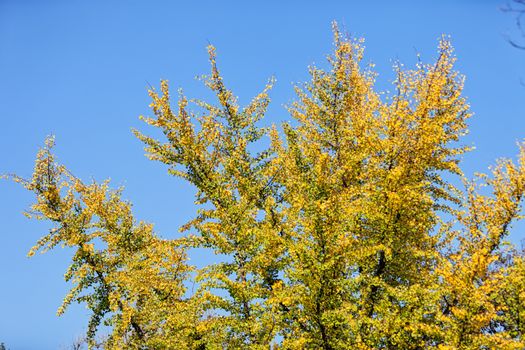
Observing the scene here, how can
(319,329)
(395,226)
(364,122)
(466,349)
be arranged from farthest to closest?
(364,122), (395,226), (319,329), (466,349)

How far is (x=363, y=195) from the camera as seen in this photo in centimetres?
1577

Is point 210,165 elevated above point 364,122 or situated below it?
below

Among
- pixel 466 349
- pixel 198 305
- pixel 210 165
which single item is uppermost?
pixel 210 165

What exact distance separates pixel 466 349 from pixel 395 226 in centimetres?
404

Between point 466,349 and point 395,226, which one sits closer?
point 466,349

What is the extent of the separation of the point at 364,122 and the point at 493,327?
11571mm

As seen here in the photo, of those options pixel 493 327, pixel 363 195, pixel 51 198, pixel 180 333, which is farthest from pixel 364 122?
pixel 51 198

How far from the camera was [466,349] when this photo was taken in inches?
477

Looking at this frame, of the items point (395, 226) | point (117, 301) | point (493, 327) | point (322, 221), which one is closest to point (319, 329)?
point (322, 221)

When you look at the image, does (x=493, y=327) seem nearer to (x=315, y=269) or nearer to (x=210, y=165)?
(x=315, y=269)

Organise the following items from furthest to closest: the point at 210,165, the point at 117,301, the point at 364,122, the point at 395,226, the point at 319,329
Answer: the point at 117,301 < the point at 210,165 < the point at 364,122 < the point at 395,226 < the point at 319,329

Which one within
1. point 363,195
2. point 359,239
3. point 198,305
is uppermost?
point 363,195

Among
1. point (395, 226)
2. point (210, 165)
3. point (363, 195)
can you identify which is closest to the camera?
point (395, 226)

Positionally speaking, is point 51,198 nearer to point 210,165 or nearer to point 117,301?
point 117,301
